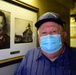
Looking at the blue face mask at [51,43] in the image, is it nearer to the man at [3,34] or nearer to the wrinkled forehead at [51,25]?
the wrinkled forehead at [51,25]

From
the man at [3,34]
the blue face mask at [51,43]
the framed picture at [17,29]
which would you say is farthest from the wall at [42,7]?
the blue face mask at [51,43]

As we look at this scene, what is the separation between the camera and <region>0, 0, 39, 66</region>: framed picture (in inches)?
41.1

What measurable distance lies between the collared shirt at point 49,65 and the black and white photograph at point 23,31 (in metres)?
0.20

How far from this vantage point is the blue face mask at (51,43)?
3.23 feet

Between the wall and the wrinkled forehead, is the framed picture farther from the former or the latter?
the wrinkled forehead

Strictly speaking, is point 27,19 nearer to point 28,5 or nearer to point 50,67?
point 28,5

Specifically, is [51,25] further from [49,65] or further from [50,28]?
[49,65]

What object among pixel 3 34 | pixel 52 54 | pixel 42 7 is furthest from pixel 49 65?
pixel 42 7

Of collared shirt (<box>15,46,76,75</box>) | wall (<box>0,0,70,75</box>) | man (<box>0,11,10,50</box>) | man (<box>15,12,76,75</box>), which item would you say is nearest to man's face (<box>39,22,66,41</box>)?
man (<box>15,12,76,75</box>)

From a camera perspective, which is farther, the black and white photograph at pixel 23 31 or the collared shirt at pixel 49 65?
the black and white photograph at pixel 23 31

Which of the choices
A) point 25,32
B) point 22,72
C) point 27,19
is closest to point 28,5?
point 27,19

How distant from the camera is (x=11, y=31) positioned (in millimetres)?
1089

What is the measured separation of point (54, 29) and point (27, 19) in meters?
0.37

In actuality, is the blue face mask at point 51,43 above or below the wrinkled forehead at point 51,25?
below
